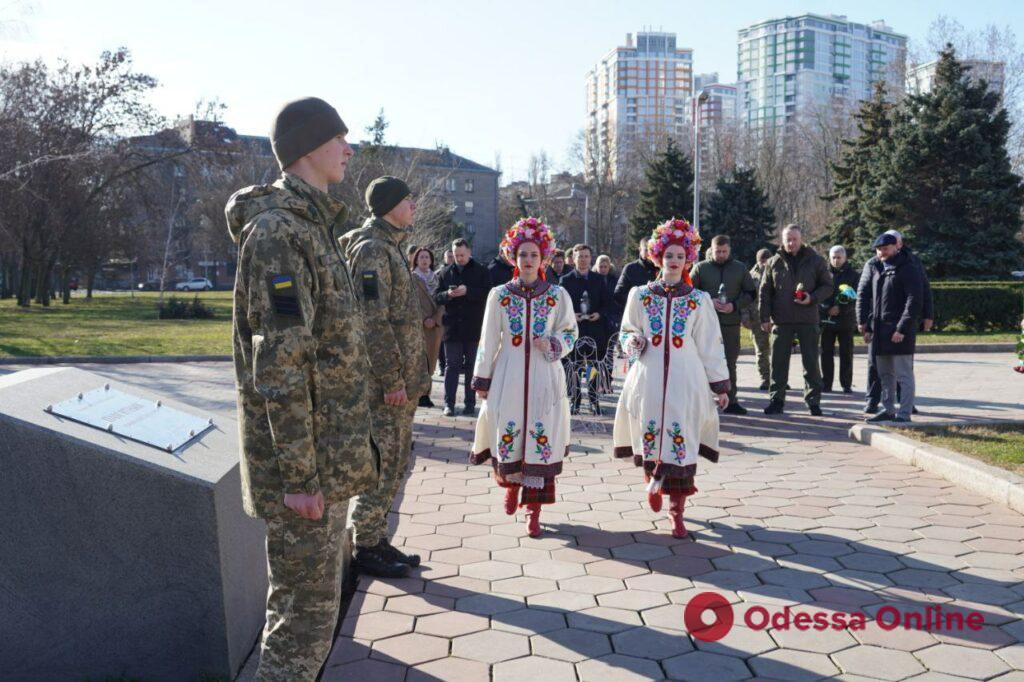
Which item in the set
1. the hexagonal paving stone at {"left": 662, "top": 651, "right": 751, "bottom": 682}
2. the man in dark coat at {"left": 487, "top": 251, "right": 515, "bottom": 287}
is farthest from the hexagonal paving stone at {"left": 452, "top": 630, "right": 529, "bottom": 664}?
the man in dark coat at {"left": 487, "top": 251, "right": 515, "bottom": 287}

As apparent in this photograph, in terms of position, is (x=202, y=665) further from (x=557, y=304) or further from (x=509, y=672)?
(x=557, y=304)

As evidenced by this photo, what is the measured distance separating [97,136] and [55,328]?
1337 cm

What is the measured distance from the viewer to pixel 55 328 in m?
26.1

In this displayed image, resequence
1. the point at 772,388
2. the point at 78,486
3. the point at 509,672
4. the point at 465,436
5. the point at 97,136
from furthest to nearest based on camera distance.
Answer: the point at 97,136, the point at 772,388, the point at 465,436, the point at 509,672, the point at 78,486

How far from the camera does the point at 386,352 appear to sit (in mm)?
4570

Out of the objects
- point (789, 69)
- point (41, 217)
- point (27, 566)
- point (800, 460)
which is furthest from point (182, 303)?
point (789, 69)

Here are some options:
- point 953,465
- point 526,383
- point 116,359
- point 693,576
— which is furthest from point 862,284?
point 116,359

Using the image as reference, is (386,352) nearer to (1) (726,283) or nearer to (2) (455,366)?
(2) (455,366)

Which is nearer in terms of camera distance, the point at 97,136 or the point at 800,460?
the point at 800,460

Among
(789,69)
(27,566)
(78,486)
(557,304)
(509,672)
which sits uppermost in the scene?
(789,69)

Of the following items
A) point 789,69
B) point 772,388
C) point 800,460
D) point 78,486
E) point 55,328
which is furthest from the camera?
point 789,69

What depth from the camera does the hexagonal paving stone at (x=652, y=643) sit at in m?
3.76

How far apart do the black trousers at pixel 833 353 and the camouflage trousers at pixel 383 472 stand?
8.33 m

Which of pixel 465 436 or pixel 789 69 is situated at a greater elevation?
pixel 789 69
